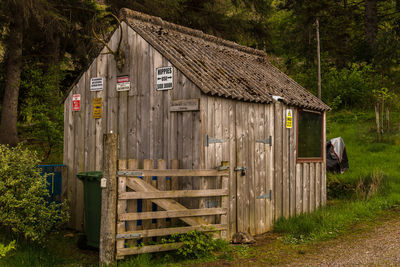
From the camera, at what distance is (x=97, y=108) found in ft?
27.2

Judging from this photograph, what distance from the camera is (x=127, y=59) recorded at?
7.84m

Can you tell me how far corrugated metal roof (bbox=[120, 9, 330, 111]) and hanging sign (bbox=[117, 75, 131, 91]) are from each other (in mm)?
912

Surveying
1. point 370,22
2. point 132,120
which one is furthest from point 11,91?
point 370,22

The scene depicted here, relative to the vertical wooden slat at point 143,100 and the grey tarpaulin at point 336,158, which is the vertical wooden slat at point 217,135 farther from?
the grey tarpaulin at point 336,158

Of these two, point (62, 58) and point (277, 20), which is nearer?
point (62, 58)

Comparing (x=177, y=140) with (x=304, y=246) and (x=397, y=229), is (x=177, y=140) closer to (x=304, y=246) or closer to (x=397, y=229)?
(x=304, y=246)

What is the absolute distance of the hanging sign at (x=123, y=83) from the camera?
780 cm

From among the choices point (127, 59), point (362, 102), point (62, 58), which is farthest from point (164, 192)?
point (362, 102)

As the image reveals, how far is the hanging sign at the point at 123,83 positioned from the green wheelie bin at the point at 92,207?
183 centimetres

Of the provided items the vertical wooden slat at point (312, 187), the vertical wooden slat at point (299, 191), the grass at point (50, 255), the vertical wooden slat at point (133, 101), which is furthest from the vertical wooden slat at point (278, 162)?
the grass at point (50, 255)

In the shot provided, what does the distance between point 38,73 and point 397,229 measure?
12552mm

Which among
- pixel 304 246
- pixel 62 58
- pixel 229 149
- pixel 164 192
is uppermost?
pixel 62 58

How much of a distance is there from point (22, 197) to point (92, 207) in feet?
3.69

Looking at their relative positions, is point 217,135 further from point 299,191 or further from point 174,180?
point 299,191
